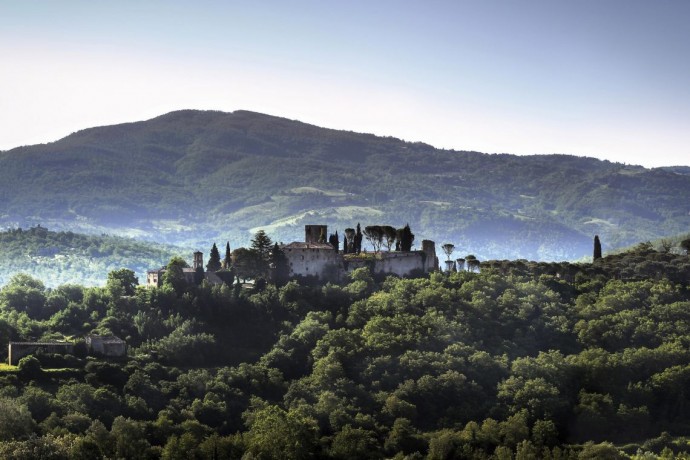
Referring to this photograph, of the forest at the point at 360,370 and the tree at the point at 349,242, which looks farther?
the tree at the point at 349,242

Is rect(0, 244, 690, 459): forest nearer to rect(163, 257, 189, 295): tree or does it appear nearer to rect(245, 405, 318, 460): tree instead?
rect(245, 405, 318, 460): tree

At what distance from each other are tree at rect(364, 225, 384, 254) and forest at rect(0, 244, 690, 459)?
31.2 feet

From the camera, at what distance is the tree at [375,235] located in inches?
4663

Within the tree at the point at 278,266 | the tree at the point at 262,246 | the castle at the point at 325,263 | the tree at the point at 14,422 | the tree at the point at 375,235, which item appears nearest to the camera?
the tree at the point at 14,422

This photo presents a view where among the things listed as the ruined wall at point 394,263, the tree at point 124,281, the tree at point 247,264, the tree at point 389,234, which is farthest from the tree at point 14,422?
the tree at point 389,234

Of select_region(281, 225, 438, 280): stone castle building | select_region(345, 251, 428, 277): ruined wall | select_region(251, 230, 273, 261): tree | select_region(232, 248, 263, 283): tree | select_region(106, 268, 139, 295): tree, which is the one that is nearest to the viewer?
select_region(106, 268, 139, 295): tree

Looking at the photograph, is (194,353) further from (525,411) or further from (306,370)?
(525,411)

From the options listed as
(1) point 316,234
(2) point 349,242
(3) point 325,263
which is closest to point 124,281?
(3) point 325,263

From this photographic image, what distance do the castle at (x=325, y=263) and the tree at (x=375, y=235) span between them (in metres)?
3.52

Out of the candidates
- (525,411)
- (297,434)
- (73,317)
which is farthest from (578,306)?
(73,317)

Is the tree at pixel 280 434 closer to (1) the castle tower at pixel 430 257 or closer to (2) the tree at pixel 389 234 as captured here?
(1) the castle tower at pixel 430 257

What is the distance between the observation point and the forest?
268 ft

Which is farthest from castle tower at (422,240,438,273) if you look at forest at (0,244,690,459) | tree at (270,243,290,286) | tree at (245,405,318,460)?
tree at (245,405,318,460)

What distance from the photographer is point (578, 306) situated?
109188mm
